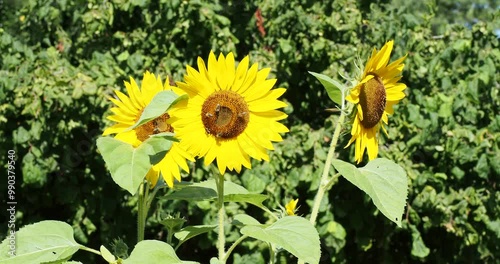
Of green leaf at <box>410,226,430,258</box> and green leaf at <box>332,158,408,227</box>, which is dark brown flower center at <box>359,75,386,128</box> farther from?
green leaf at <box>410,226,430,258</box>

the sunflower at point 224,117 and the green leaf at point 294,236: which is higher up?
the sunflower at point 224,117

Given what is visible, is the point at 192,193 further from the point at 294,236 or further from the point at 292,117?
the point at 292,117

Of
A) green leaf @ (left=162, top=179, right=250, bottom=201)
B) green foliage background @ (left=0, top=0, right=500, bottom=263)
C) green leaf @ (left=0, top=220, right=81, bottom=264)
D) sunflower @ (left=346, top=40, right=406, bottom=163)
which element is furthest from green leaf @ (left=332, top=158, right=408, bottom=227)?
green foliage background @ (left=0, top=0, right=500, bottom=263)

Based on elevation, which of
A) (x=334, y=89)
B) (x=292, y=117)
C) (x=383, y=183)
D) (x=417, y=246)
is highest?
(x=334, y=89)

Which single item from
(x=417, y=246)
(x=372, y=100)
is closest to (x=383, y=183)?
(x=372, y=100)

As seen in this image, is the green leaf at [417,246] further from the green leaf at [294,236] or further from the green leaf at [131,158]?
the green leaf at [131,158]

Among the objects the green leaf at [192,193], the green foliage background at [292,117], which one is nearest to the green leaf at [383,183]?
the green leaf at [192,193]
